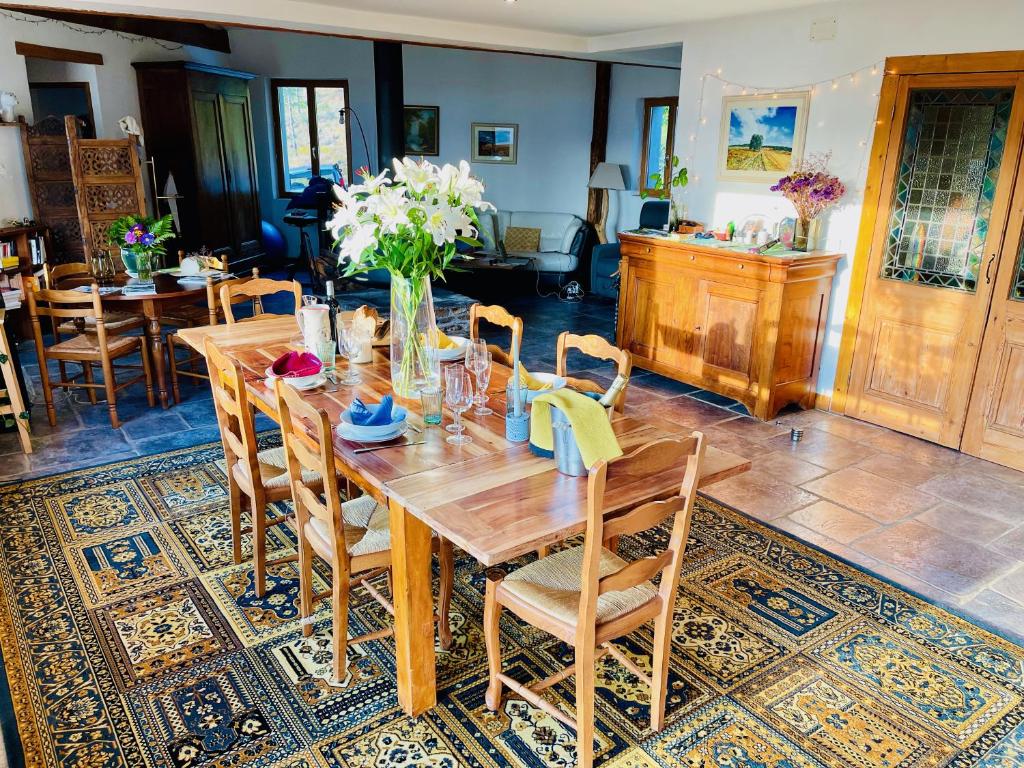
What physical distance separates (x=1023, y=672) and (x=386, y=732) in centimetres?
212

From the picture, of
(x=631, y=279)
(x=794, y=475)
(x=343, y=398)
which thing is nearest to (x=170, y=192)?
(x=631, y=279)

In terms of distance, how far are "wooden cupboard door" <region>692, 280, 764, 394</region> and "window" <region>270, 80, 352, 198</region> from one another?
19.0 feet

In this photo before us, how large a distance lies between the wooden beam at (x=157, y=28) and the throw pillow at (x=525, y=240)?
12.9ft

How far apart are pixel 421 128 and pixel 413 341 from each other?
23.7 ft

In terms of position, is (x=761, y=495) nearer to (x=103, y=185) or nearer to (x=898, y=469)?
(x=898, y=469)

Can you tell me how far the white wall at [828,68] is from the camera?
4.11 m

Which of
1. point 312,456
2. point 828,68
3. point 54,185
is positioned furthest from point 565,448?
point 54,185

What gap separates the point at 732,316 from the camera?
4953 mm

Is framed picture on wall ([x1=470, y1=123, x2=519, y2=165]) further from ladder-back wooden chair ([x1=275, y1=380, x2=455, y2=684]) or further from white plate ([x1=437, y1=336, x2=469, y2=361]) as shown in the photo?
ladder-back wooden chair ([x1=275, y1=380, x2=455, y2=684])

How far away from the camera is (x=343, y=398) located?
2.68 meters

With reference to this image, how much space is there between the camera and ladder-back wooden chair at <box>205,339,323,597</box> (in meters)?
2.57

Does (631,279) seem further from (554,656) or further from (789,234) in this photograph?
(554,656)

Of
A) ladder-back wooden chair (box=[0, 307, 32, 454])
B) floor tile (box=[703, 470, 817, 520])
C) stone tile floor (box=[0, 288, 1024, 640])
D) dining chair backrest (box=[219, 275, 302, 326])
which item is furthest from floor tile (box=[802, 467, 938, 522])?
ladder-back wooden chair (box=[0, 307, 32, 454])

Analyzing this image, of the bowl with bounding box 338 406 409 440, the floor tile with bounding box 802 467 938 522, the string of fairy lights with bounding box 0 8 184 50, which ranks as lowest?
the floor tile with bounding box 802 467 938 522
